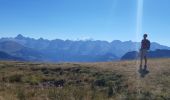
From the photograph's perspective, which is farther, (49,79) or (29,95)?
(49,79)

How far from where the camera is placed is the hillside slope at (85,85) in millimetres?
16984

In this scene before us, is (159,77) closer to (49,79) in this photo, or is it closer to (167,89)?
(167,89)

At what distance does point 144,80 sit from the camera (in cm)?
2775

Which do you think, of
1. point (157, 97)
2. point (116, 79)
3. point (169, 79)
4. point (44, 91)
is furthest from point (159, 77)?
point (44, 91)

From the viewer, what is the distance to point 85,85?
2280 centimetres

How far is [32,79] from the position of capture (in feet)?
96.5

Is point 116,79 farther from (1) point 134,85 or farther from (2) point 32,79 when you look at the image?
(2) point 32,79

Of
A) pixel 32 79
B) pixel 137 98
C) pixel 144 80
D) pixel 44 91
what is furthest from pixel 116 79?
pixel 44 91

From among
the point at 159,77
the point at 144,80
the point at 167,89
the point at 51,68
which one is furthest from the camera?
the point at 51,68

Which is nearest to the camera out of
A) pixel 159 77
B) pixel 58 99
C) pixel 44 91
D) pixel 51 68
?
pixel 58 99

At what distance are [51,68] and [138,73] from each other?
29.7ft

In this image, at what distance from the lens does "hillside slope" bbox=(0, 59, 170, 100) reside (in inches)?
669

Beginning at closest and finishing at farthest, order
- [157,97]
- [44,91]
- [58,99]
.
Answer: [58,99], [44,91], [157,97]

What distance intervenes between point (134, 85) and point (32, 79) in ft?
27.7
